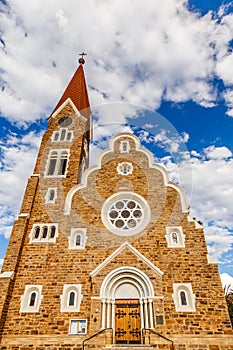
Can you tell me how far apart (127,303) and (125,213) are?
16.9ft

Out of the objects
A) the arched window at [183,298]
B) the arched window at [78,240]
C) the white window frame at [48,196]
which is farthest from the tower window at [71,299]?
the white window frame at [48,196]

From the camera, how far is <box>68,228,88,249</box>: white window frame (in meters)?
14.3

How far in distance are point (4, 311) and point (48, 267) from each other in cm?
288

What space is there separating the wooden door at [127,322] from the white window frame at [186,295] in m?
2.00

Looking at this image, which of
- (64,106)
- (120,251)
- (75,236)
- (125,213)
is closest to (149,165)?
(125,213)

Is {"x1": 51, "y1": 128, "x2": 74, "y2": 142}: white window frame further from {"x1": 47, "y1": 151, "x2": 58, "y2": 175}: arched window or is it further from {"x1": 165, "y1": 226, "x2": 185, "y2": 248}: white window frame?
{"x1": 165, "y1": 226, "x2": 185, "y2": 248}: white window frame

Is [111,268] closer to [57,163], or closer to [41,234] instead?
[41,234]

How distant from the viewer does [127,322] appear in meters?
12.3

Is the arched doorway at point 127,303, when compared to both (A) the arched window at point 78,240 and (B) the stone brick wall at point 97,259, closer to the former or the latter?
(B) the stone brick wall at point 97,259

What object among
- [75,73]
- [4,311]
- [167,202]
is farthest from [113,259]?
[75,73]

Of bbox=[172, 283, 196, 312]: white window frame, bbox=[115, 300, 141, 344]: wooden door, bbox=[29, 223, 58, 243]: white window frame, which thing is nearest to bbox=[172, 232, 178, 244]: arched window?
bbox=[172, 283, 196, 312]: white window frame

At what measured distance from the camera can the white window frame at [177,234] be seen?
1395cm

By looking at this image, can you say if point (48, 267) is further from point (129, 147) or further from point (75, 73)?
point (75, 73)

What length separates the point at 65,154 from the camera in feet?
64.3
